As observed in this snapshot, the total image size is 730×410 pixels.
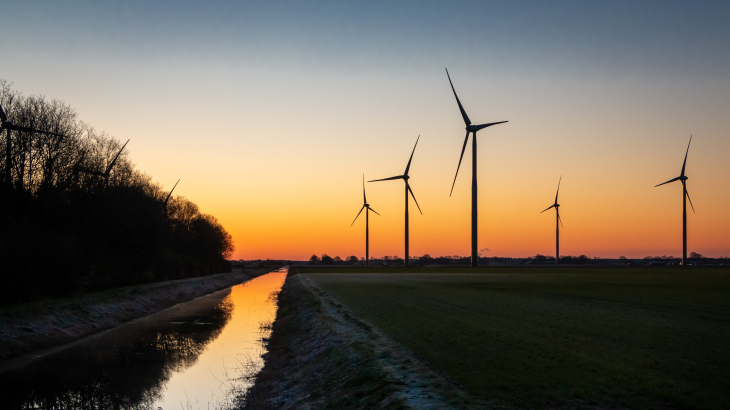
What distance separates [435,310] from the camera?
27.5m

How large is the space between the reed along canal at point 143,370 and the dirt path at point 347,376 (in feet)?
4.57

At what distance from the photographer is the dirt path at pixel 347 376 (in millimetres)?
11414

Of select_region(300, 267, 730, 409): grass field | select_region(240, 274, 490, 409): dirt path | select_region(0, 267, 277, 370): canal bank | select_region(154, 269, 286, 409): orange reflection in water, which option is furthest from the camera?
select_region(0, 267, 277, 370): canal bank

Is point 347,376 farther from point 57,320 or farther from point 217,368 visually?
point 57,320

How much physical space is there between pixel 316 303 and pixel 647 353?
25.1m

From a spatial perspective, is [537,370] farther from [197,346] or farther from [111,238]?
[111,238]

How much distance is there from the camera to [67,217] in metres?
46.9

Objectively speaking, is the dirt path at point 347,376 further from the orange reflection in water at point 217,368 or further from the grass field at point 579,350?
the orange reflection in water at point 217,368

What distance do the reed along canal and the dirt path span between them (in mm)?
1393

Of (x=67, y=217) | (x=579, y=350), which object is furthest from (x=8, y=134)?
(x=579, y=350)

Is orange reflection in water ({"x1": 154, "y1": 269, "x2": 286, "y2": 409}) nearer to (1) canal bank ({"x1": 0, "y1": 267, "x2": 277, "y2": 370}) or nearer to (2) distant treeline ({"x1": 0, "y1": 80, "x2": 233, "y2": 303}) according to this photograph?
(1) canal bank ({"x1": 0, "y1": 267, "x2": 277, "y2": 370})

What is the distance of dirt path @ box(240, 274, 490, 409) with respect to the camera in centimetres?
1141

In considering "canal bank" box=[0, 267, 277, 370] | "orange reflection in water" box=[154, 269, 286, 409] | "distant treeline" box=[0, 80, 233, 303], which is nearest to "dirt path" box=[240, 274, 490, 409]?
"orange reflection in water" box=[154, 269, 286, 409]

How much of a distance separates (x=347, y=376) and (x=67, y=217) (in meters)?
41.1
